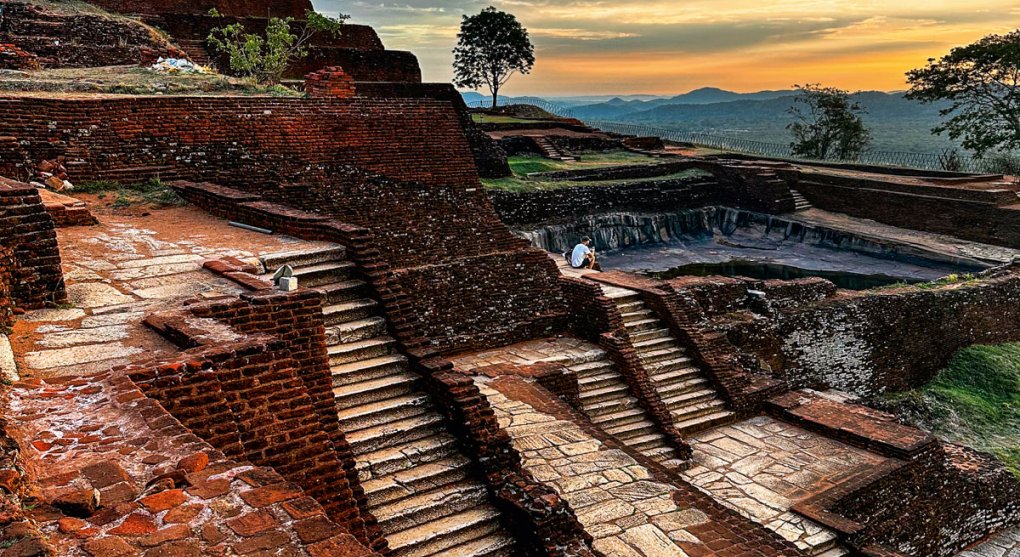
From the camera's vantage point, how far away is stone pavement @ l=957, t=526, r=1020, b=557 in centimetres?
873

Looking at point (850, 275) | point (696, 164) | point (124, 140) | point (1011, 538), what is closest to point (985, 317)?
point (850, 275)

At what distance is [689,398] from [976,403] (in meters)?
5.97

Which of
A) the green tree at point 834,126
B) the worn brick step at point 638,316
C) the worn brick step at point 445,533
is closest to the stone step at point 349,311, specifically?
the worn brick step at point 445,533

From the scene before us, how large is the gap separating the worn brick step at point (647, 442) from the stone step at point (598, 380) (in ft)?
2.46

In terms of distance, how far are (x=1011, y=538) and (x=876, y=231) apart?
11.3 meters

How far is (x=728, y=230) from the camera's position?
2112cm

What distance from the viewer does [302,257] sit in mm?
6195

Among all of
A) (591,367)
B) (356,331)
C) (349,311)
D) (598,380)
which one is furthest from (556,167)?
(356,331)

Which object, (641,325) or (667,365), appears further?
(641,325)

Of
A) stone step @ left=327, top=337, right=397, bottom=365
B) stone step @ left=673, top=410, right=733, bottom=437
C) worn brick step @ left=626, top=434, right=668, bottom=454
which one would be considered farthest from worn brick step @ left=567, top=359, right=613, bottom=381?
stone step @ left=327, top=337, right=397, bottom=365

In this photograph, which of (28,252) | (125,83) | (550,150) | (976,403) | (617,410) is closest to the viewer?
(28,252)

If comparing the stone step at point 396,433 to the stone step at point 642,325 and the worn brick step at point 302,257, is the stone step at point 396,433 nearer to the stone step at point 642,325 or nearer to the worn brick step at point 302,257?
the worn brick step at point 302,257

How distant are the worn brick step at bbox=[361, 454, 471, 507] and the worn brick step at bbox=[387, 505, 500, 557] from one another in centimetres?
26

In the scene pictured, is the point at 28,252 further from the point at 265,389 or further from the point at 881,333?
the point at 881,333
